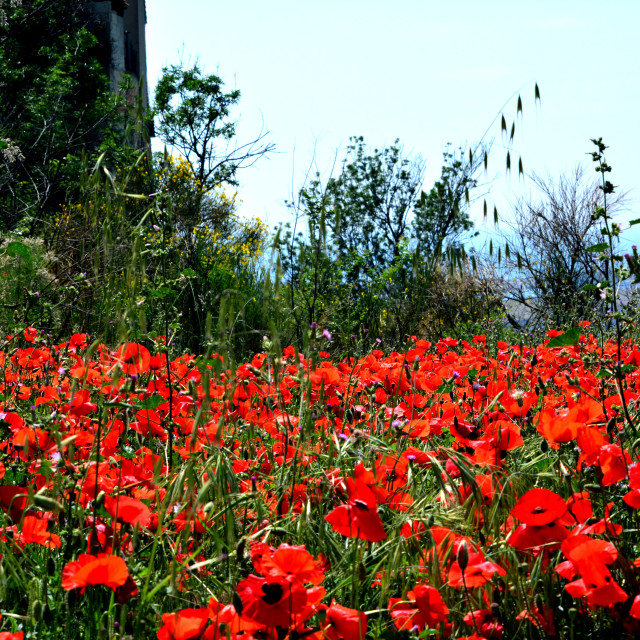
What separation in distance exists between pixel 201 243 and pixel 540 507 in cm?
662

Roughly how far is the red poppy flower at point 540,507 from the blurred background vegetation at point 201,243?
0.44 meters

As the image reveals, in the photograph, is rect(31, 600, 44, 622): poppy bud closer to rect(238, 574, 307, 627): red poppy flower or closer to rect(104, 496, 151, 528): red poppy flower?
rect(104, 496, 151, 528): red poppy flower

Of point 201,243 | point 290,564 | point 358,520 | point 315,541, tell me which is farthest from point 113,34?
point 290,564

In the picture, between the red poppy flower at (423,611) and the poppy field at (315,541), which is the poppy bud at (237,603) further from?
the red poppy flower at (423,611)

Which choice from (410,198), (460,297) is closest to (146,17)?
(410,198)

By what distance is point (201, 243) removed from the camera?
288 inches

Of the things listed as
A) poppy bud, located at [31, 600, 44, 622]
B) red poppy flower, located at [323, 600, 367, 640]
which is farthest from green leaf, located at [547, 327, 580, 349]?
poppy bud, located at [31, 600, 44, 622]

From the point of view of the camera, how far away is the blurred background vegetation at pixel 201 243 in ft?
5.38

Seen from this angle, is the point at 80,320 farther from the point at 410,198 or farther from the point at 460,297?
the point at 410,198

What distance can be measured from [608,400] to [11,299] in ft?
14.7

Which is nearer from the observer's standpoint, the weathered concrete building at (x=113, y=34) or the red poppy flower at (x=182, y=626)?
the red poppy flower at (x=182, y=626)

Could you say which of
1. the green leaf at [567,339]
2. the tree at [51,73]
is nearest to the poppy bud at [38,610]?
the green leaf at [567,339]

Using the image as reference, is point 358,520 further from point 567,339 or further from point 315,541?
point 567,339

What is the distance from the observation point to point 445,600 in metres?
1.08
